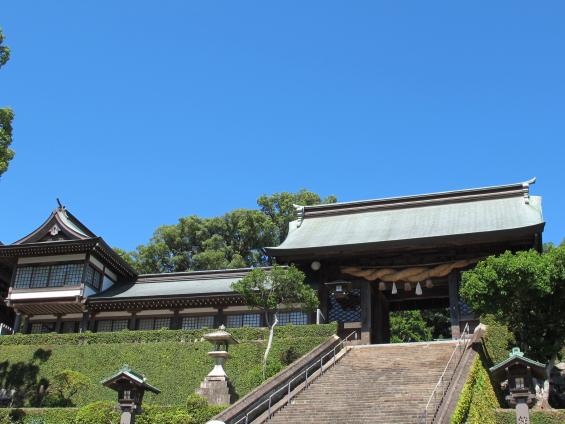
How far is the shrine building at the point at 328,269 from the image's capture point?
29.1 meters

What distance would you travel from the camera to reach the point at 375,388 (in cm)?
1938

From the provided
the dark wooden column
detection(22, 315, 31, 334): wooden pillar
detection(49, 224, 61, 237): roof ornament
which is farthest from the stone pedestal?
detection(22, 315, 31, 334): wooden pillar

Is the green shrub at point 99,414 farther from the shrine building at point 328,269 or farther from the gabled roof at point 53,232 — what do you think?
the gabled roof at point 53,232

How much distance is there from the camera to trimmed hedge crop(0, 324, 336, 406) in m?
26.0

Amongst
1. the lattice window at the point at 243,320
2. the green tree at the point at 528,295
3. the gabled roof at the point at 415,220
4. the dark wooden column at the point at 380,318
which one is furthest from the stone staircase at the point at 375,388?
the lattice window at the point at 243,320

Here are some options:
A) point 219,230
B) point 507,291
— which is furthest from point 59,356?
point 219,230

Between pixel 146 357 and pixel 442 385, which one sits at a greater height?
pixel 146 357

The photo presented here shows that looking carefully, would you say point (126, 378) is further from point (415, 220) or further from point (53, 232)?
point (53, 232)

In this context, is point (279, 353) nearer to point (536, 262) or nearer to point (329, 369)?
point (329, 369)

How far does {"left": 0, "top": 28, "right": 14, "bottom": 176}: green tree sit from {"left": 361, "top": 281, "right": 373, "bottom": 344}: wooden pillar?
1650 cm

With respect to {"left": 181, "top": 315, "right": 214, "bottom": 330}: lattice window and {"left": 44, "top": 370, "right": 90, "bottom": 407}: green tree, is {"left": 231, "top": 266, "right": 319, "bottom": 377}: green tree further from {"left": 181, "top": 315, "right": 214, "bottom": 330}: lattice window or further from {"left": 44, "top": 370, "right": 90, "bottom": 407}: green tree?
{"left": 181, "top": 315, "right": 214, "bottom": 330}: lattice window

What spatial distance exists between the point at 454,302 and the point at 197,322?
1364cm

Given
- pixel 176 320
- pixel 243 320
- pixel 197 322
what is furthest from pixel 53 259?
pixel 243 320

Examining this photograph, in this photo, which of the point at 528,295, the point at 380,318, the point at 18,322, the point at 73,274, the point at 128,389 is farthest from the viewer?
the point at 18,322
